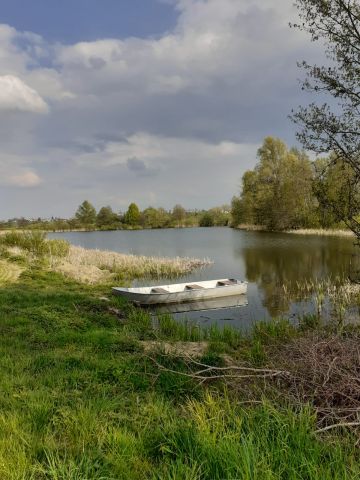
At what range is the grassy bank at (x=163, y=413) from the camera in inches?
118

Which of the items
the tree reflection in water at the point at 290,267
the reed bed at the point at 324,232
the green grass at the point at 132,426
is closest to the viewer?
the green grass at the point at 132,426

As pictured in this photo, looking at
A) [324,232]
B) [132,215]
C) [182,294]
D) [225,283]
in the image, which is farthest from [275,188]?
[132,215]

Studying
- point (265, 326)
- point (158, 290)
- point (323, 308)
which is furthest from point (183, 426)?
point (158, 290)

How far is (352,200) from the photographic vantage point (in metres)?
7.12

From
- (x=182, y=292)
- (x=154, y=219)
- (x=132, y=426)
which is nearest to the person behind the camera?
(x=132, y=426)

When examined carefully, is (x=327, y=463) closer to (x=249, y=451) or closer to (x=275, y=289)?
(x=249, y=451)

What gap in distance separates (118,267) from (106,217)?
273ft

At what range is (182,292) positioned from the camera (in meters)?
16.6

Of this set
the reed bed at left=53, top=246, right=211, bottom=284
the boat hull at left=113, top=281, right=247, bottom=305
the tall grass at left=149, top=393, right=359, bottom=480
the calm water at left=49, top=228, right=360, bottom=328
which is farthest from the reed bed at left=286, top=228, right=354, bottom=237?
the tall grass at left=149, top=393, right=359, bottom=480

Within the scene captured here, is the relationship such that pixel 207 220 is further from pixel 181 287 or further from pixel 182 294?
pixel 182 294

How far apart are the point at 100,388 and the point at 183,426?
6.54ft

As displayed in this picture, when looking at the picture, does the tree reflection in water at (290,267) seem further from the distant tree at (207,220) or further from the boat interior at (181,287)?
the distant tree at (207,220)

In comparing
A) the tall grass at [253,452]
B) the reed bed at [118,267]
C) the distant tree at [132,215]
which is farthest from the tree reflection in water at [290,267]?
the distant tree at [132,215]

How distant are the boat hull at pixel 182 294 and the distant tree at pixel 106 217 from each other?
299 ft
